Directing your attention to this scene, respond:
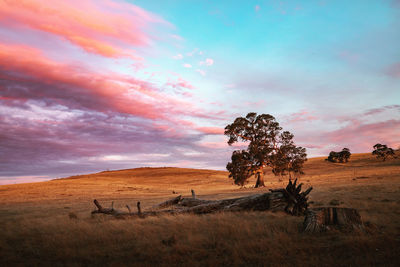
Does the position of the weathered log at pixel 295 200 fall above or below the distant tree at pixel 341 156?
below

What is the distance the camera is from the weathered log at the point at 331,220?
8.16 meters

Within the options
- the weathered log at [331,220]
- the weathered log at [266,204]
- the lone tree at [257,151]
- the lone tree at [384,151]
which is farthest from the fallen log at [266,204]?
the lone tree at [384,151]

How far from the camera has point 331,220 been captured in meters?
8.56

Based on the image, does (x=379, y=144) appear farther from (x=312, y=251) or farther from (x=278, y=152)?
(x=312, y=251)

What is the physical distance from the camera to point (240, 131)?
136 ft

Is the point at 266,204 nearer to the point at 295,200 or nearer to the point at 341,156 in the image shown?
the point at 295,200

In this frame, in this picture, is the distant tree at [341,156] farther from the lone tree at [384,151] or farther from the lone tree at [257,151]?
the lone tree at [257,151]

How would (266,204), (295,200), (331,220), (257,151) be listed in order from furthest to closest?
1. (257,151)
2. (266,204)
3. (295,200)
4. (331,220)

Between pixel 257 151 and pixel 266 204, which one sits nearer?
pixel 266 204

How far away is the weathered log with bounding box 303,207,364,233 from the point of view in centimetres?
816

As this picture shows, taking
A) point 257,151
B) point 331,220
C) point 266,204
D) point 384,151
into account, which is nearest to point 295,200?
point 266,204

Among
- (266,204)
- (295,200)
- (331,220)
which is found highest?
(295,200)

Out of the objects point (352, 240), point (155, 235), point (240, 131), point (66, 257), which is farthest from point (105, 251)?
point (240, 131)

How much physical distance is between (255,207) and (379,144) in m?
76.3
